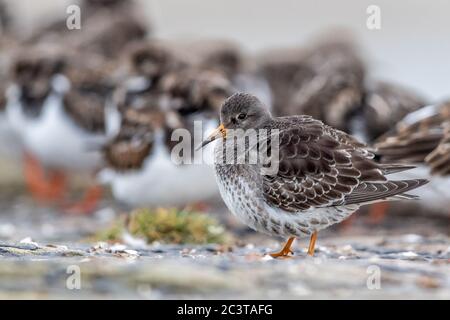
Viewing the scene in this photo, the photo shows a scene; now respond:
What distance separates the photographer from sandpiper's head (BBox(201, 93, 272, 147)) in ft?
Answer: 23.5

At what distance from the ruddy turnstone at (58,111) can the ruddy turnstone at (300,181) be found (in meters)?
6.06

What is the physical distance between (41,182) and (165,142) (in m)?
4.22

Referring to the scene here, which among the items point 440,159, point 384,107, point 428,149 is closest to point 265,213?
point 440,159

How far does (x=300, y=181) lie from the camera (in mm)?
6871

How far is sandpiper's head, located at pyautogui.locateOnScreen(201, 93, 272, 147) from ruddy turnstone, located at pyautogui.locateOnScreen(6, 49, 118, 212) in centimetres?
585

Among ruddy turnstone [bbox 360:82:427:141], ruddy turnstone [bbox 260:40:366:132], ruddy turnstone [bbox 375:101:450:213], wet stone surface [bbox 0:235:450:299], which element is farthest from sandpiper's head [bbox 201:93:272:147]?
ruddy turnstone [bbox 360:82:427:141]

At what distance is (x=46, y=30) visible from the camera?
1905 cm

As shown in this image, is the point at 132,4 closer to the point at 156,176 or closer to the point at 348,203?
the point at 156,176

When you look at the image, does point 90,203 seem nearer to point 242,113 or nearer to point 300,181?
point 242,113

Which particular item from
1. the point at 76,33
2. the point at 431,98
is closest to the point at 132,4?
the point at 76,33

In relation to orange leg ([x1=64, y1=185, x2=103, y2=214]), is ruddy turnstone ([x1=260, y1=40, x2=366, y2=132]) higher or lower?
higher

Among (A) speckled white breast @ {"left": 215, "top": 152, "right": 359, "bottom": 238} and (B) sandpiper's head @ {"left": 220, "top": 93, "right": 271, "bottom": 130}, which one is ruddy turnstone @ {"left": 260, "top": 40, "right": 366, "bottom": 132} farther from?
(A) speckled white breast @ {"left": 215, "top": 152, "right": 359, "bottom": 238}

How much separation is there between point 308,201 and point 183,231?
2.24 metres

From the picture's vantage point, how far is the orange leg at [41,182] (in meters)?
14.0
